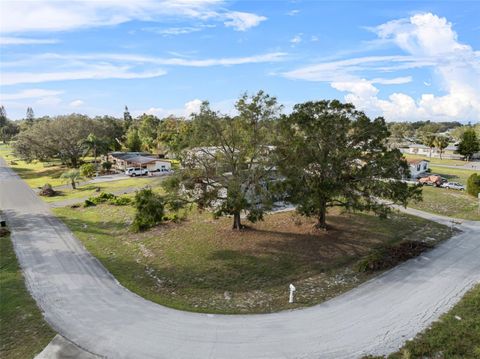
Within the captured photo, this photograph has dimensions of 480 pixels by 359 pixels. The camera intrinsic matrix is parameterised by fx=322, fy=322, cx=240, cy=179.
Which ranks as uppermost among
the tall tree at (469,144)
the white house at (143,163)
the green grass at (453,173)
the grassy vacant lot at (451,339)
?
the tall tree at (469,144)

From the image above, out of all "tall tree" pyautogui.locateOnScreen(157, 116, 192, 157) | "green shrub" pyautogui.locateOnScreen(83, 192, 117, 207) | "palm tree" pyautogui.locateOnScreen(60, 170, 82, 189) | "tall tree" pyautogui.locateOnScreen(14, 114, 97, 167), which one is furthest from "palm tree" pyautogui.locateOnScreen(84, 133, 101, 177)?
"green shrub" pyautogui.locateOnScreen(83, 192, 117, 207)

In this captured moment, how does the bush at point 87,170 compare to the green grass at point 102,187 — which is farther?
the bush at point 87,170

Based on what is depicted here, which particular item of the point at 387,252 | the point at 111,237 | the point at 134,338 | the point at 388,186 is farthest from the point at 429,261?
the point at 111,237

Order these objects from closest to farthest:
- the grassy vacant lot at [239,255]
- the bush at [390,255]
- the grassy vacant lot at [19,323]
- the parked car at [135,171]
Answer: the grassy vacant lot at [19,323] < the grassy vacant lot at [239,255] < the bush at [390,255] < the parked car at [135,171]

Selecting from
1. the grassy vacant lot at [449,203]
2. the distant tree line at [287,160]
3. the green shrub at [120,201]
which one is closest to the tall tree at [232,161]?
the distant tree line at [287,160]

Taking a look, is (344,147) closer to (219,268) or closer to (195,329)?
(219,268)

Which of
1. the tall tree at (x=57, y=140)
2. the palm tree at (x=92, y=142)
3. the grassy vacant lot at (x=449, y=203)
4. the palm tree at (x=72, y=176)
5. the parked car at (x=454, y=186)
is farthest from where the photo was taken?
the tall tree at (x=57, y=140)

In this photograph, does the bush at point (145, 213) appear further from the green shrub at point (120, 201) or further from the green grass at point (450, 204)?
the green grass at point (450, 204)
